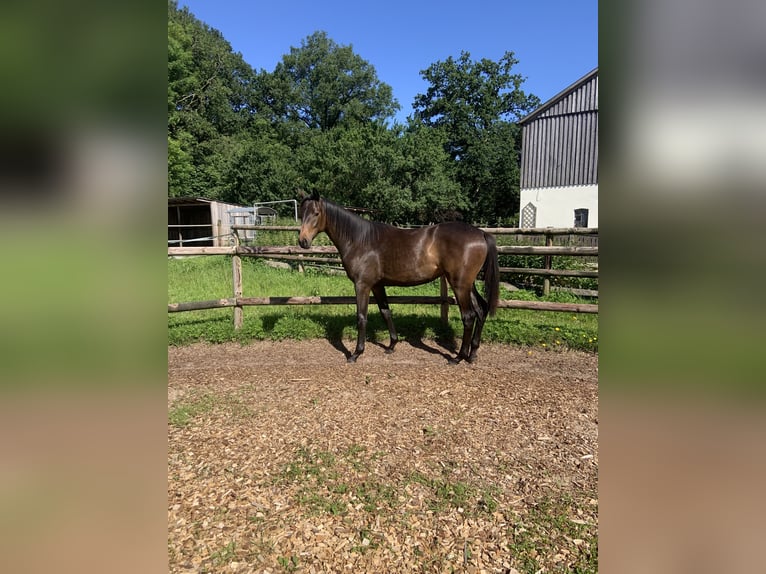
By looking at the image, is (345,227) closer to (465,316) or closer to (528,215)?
(465,316)

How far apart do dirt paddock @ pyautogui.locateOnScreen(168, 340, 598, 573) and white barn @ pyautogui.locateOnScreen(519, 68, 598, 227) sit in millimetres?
12616

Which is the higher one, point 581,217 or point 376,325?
point 581,217

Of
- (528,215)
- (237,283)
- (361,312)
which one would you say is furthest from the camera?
(528,215)

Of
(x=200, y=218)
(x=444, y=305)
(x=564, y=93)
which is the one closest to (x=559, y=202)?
(x=564, y=93)

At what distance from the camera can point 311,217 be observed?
456cm

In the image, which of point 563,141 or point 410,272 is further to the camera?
point 563,141

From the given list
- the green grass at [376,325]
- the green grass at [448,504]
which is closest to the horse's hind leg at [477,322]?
the green grass at [376,325]

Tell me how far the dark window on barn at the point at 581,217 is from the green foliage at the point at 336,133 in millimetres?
4653

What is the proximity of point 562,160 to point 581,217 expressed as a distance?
2492 mm

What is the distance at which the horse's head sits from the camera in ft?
14.9
